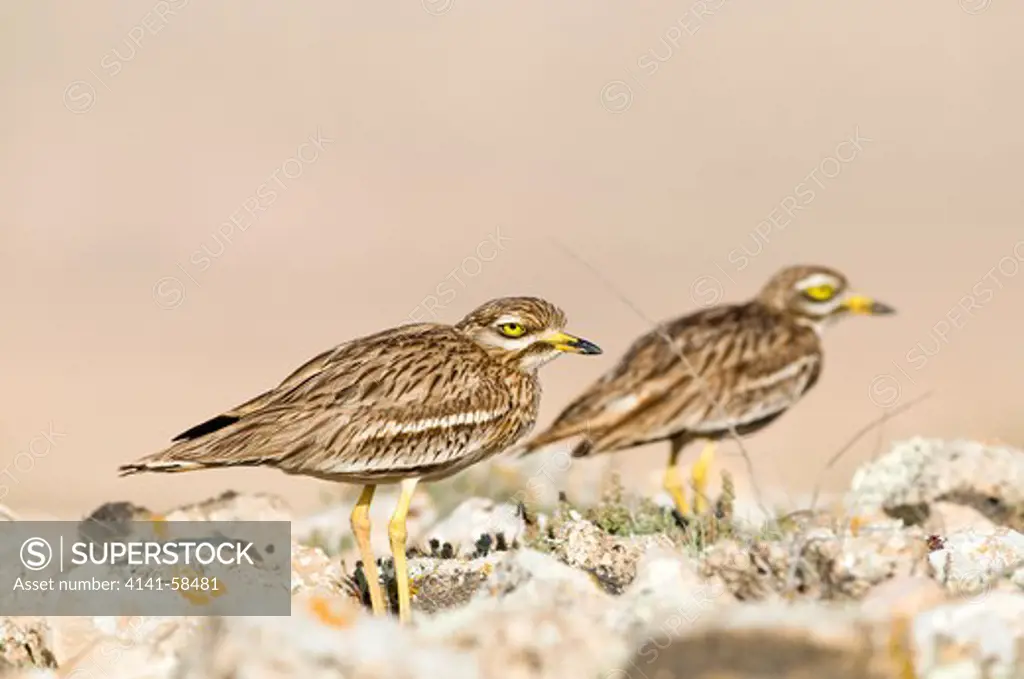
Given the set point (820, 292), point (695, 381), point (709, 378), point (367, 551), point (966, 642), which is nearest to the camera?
Result: point (966, 642)

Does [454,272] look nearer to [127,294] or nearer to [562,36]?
[127,294]

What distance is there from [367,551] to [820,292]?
11.6ft

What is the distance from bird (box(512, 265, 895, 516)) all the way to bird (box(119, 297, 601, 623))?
1.12 m

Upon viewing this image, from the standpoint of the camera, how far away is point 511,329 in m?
7.65

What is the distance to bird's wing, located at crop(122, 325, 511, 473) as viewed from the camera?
693 centimetres

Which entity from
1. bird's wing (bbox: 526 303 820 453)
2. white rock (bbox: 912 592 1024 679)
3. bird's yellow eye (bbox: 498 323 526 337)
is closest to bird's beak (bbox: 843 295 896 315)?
bird's wing (bbox: 526 303 820 453)

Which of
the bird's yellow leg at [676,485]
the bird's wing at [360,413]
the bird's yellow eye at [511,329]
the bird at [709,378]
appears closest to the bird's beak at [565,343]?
the bird's yellow eye at [511,329]

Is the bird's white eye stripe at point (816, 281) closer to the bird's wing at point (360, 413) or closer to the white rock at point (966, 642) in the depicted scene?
the bird's wing at point (360, 413)

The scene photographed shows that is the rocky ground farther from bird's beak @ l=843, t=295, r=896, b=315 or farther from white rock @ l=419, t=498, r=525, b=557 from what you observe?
bird's beak @ l=843, t=295, r=896, b=315

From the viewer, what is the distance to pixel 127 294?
20.3 m

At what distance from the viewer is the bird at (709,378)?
28.9 feet

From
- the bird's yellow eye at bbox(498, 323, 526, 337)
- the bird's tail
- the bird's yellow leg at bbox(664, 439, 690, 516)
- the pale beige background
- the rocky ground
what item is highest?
the pale beige background

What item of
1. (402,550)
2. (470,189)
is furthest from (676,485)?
(470,189)

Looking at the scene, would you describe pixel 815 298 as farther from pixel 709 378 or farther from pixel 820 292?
pixel 709 378
